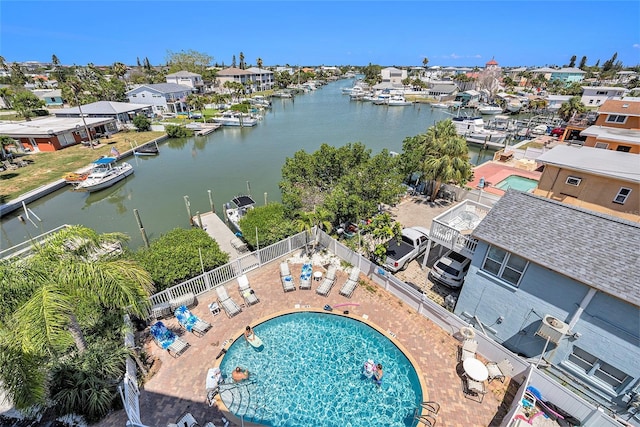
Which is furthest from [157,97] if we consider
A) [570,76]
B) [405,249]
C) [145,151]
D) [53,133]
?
[570,76]

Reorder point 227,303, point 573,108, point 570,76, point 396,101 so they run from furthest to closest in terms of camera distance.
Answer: point 570,76, point 396,101, point 573,108, point 227,303

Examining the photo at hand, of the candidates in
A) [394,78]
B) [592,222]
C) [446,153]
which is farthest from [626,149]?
[394,78]

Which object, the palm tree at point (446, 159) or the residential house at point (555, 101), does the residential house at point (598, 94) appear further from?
the palm tree at point (446, 159)

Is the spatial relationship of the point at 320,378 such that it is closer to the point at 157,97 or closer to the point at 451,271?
the point at 451,271

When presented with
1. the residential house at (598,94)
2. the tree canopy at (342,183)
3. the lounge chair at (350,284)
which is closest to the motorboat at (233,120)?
the tree canopy at (342,183)

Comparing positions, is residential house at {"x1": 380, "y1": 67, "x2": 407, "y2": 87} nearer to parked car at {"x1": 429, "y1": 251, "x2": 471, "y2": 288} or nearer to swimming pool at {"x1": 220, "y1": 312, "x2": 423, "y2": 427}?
parked car at {"x1": 429, "y1": 251, "x2": 471, "y2": 288}

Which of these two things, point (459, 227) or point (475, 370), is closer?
point (475, 370)
